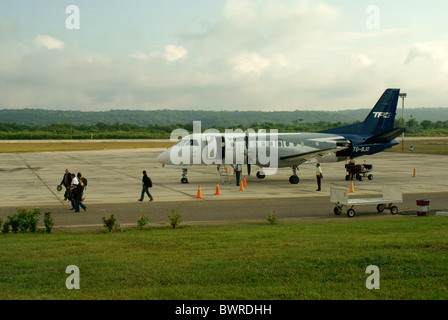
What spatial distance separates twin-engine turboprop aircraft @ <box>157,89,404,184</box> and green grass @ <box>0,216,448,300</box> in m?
17.6

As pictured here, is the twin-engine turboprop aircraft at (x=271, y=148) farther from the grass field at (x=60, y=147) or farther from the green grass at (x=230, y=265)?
the grass field at (x=60, y=147)

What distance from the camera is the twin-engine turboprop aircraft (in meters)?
30.8

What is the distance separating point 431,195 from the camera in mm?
25078

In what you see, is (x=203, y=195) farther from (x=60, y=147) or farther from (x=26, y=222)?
(x=60, y=147)

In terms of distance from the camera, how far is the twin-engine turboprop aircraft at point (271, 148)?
30.8 m

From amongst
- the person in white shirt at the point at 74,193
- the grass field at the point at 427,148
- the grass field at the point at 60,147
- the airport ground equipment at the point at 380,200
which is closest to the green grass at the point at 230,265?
the airport ground equipment at the point at 380,200

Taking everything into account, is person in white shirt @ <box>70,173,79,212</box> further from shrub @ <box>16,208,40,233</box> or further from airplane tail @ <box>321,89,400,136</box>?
airplane tail @ <box>321,89,400,136</box>

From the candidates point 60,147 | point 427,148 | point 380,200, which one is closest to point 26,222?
point 380,200

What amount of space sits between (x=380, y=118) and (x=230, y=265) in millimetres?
30487

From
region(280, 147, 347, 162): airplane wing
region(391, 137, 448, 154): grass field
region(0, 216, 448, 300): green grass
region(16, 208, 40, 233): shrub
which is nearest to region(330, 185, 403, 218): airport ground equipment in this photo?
region(0, 216, 448, 300): green grass

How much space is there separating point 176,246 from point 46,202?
48.1ft

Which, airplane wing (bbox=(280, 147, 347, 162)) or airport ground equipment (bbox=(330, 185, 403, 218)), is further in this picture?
airplane wing (bbox=(280, 147, 347, 162))

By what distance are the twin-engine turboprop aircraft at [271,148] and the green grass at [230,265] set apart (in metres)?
17.6

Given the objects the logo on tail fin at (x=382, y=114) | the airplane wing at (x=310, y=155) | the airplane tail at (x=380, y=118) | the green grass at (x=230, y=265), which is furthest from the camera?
the logo on tail fin at (x=382, y=114)
